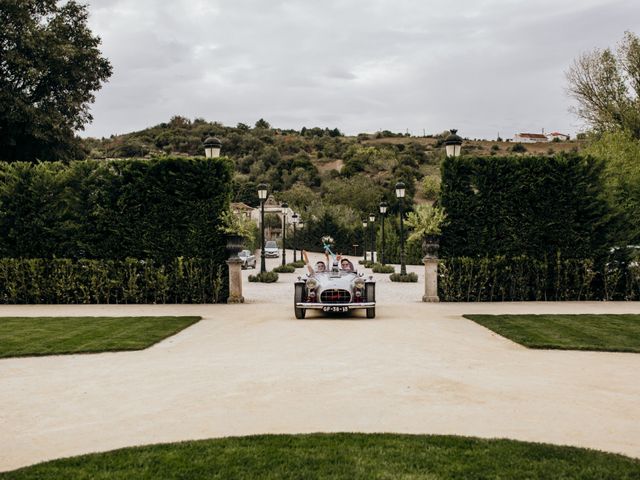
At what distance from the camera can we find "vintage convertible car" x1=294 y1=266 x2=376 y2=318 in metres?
12.8

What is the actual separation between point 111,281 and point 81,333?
545 centimetres

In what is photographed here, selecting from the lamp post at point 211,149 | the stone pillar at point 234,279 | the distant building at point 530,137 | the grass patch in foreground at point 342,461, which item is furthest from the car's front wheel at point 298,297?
the distant building at point 530,137

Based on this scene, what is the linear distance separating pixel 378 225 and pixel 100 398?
4561cm

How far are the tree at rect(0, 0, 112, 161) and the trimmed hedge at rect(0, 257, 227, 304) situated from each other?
1403cm

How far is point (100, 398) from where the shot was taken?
642 centimetres

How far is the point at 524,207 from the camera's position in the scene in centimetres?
1666

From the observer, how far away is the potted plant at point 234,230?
52.6ft

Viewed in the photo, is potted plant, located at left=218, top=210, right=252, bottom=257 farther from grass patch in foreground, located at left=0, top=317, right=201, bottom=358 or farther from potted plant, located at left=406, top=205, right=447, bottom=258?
potted plant, located at left=406, top=205, right=447, bottom=258

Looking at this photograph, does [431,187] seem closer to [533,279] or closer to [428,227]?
[533,279]

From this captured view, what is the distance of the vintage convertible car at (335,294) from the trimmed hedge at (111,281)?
158 inches

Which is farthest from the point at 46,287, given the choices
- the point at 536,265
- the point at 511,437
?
the point at 511,437

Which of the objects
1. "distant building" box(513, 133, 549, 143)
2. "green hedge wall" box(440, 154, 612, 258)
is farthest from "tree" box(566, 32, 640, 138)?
"distant building" box(513, 133, 549, 143)

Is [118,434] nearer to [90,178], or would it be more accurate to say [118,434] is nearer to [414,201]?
[90,178]

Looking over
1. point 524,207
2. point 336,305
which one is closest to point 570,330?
point 336,305
